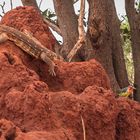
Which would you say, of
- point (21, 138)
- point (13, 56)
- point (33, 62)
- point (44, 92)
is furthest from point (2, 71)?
point (21, 138)

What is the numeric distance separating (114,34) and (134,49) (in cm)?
45

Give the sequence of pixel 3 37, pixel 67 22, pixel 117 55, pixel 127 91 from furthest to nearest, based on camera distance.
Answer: pixel 67 22, pixel 117 55, pixel 127 91, pixel 3 37

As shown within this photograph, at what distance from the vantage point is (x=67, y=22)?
6.55 m

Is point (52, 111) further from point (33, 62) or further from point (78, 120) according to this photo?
point (33, 62)

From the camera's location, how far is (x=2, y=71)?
3488 mm

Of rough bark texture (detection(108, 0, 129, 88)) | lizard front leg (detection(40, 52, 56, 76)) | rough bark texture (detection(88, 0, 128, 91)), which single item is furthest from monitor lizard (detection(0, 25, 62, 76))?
rough bark texture (detection(108, 0, 129, 88))

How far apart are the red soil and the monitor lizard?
0.05 metres

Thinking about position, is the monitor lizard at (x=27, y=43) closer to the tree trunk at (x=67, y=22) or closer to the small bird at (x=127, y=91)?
the small bird at (x=127, y=91)

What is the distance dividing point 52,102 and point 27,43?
1.03 meters

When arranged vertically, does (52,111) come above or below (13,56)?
below

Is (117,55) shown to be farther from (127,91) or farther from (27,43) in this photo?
(27,43)

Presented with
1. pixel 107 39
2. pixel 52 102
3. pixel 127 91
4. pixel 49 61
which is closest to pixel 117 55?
pixel 107 39

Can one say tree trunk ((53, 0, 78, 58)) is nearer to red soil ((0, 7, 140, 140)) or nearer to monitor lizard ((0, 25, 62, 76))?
red soil ((0, 7, 140, 140))

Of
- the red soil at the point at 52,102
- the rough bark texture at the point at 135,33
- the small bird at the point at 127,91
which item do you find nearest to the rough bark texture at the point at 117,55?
the rough bark texture at the point at 135,33
